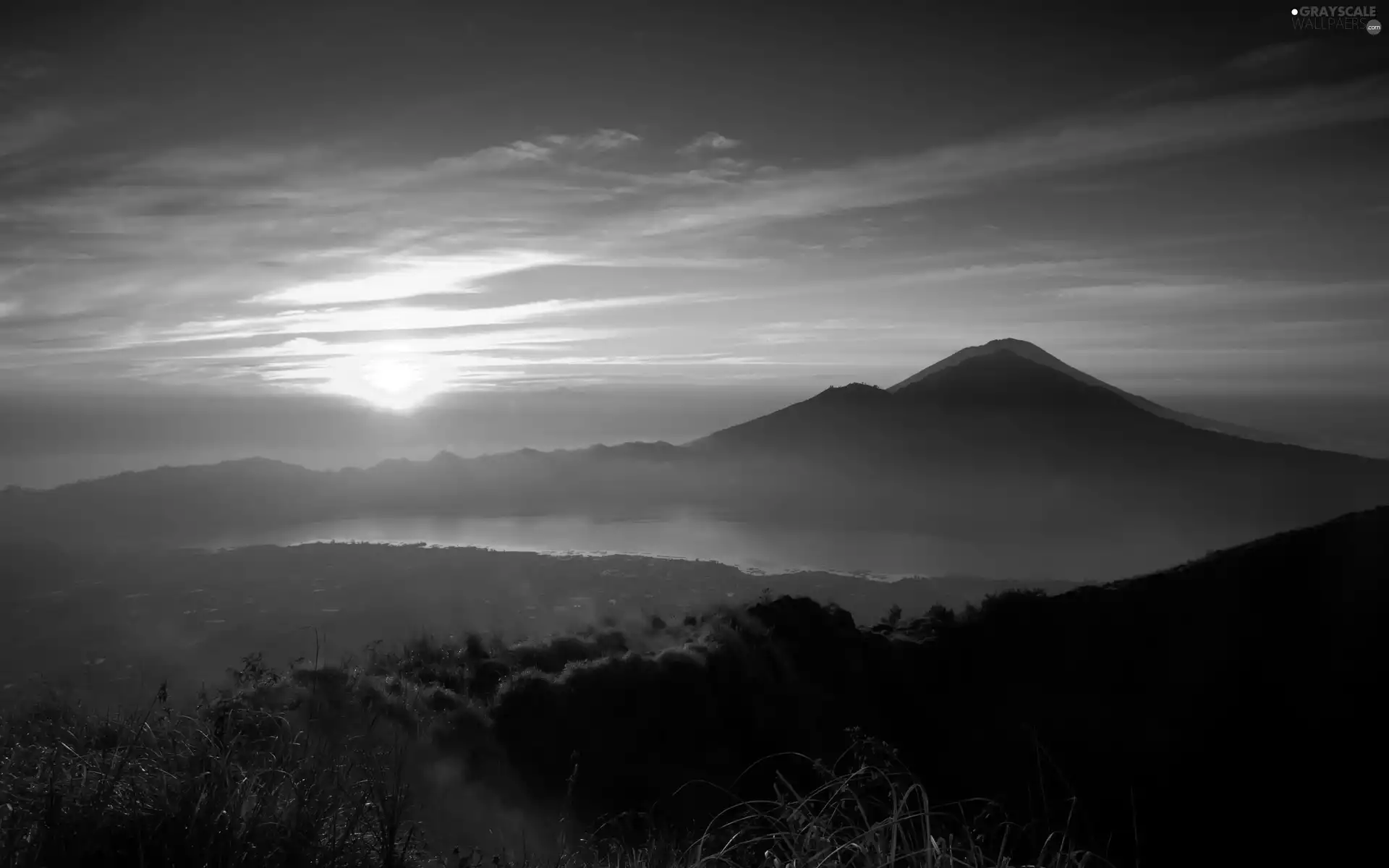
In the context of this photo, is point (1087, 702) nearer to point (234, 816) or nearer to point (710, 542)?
point (234, 816)

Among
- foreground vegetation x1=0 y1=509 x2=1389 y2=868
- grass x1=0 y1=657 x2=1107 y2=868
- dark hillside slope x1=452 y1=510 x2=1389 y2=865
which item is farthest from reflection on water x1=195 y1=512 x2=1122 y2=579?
grass x1=0 y1=657 x2=1107 y2=868

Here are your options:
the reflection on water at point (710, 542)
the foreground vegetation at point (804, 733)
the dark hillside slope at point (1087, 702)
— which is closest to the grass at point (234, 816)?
the foreground vegetation at point (804, 733)

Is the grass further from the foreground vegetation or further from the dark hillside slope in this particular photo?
the dark hillside slope

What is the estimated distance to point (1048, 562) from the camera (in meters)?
149

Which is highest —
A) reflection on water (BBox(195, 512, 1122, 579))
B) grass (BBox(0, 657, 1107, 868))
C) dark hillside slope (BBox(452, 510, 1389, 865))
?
grass (BBox(0, 657, 1107, 868))

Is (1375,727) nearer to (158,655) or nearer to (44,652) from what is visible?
(158,655)

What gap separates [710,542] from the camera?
137000 millimetres

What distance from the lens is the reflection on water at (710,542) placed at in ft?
363

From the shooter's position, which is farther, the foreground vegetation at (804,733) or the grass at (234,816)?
the foreground vegetation at (804,733)

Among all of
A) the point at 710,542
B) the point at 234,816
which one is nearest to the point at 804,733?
the point at 234,816

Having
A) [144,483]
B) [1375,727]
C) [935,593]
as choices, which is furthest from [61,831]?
[144,483]

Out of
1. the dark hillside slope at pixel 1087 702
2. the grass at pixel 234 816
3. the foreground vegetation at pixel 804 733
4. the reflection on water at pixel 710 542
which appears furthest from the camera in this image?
the reflection on water at pixel 710 542

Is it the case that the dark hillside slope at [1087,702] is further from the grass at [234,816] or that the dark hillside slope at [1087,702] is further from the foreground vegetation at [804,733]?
the grass at [234,816]

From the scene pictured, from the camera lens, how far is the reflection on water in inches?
4350
